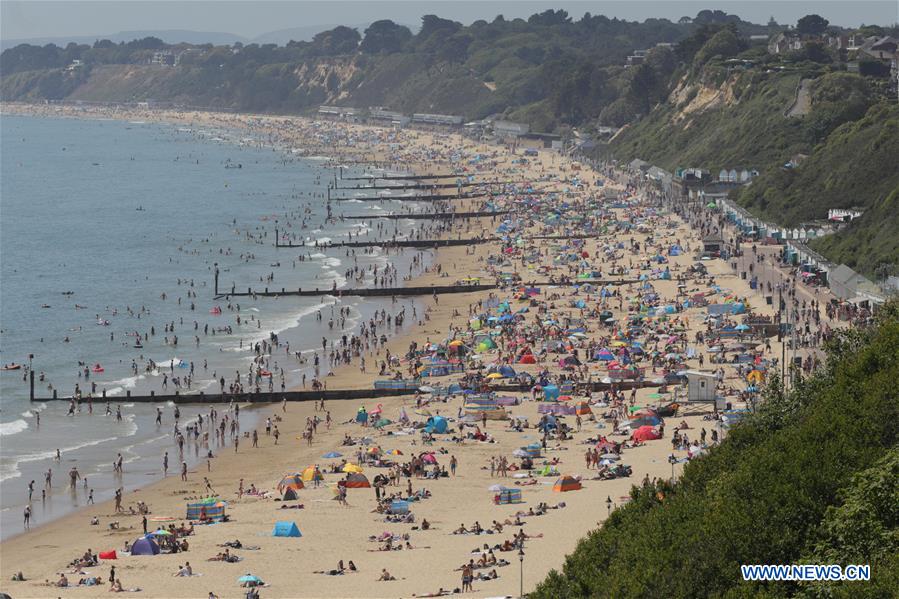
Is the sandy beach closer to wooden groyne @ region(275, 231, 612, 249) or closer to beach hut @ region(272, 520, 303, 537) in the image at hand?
beach hut @ region(272, 520, 303, 537)

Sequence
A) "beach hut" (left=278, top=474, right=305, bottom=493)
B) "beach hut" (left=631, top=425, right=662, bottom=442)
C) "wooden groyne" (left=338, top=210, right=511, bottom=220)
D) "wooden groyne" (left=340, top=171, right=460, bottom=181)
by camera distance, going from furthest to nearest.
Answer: "wooden groyne" (left=340, top=171, right=460, bottom=181), "wooden groyne" (left=338, top=210, right=511, bottom=220), "beach hut" (left=631, top=425, right=662, bottom=442), "beach hut" (left=278, top=474, right=305, bottom=493)

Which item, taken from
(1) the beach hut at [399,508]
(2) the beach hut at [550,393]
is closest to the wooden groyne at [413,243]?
(2) the beach hut at [550,393]

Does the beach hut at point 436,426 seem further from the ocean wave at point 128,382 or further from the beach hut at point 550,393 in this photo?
the ocean wave at point 128,382

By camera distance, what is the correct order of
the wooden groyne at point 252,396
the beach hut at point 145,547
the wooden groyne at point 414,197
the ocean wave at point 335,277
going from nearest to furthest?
the beach hut at point 145,547, the wooden groyne at point 252,396, the ocean wave at point 335,277, the wooden groyne at point 414,197

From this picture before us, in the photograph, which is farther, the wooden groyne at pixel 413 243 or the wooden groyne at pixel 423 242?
the wooden groyne at pixel 413 243

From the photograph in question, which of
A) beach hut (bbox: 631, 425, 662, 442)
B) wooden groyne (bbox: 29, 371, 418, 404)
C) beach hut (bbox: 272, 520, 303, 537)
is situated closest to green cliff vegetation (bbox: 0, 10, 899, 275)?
beach hut (bbox: 631, 425, 662, 442)

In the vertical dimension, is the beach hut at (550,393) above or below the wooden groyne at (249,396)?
above
